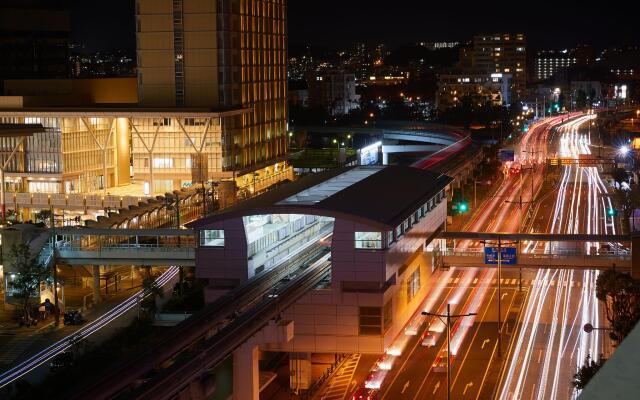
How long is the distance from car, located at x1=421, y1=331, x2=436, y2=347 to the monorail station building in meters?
0.90

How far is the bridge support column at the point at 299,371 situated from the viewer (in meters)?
27.8

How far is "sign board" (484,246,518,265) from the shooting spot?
35375 mm

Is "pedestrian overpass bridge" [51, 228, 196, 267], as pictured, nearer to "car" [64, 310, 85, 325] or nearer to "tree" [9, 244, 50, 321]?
"tree" [9, 244, 50, 321]

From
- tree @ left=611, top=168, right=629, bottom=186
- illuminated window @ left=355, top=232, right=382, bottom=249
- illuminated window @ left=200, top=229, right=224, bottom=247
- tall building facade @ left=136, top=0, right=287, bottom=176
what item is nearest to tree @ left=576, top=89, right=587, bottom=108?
tree @ left=611, top=168, right=629, bottom=186

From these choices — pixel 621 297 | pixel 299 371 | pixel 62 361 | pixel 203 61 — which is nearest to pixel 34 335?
pixel 62 361

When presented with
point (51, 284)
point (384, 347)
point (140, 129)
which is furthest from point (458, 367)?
point (140, 129)

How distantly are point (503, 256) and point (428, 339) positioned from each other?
5.45 meters

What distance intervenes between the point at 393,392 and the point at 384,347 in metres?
2.33

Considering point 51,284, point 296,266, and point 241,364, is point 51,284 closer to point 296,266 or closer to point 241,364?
point 296,266

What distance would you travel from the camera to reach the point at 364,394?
1004 inches

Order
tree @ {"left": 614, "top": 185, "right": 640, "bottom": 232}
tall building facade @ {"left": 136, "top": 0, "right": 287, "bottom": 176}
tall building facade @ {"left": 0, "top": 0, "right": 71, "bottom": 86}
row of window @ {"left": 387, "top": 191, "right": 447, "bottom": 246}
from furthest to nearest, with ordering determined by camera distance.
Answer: tall building facade @ {"left": 0, "top": 0, "right": 71, "bottom": 86}, tall building facade @ {"left": 136, "top": 0, "right": 287, "bottom": 176}, tree @ {"left": 614, "top": 185, "right": 640, "bottom": 232}, row of window @ {"left": 387, "top": 191, "right": 447, "bottom": 246}

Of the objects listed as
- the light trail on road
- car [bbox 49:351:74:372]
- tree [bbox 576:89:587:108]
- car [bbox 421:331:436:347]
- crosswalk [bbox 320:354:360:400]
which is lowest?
crosswalk [bbox 320:354:360:400]

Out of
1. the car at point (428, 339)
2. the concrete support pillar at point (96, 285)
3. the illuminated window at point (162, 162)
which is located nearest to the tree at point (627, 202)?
the car at point (428, 339)

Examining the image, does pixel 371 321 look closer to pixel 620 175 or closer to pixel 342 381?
pixel 342 381
